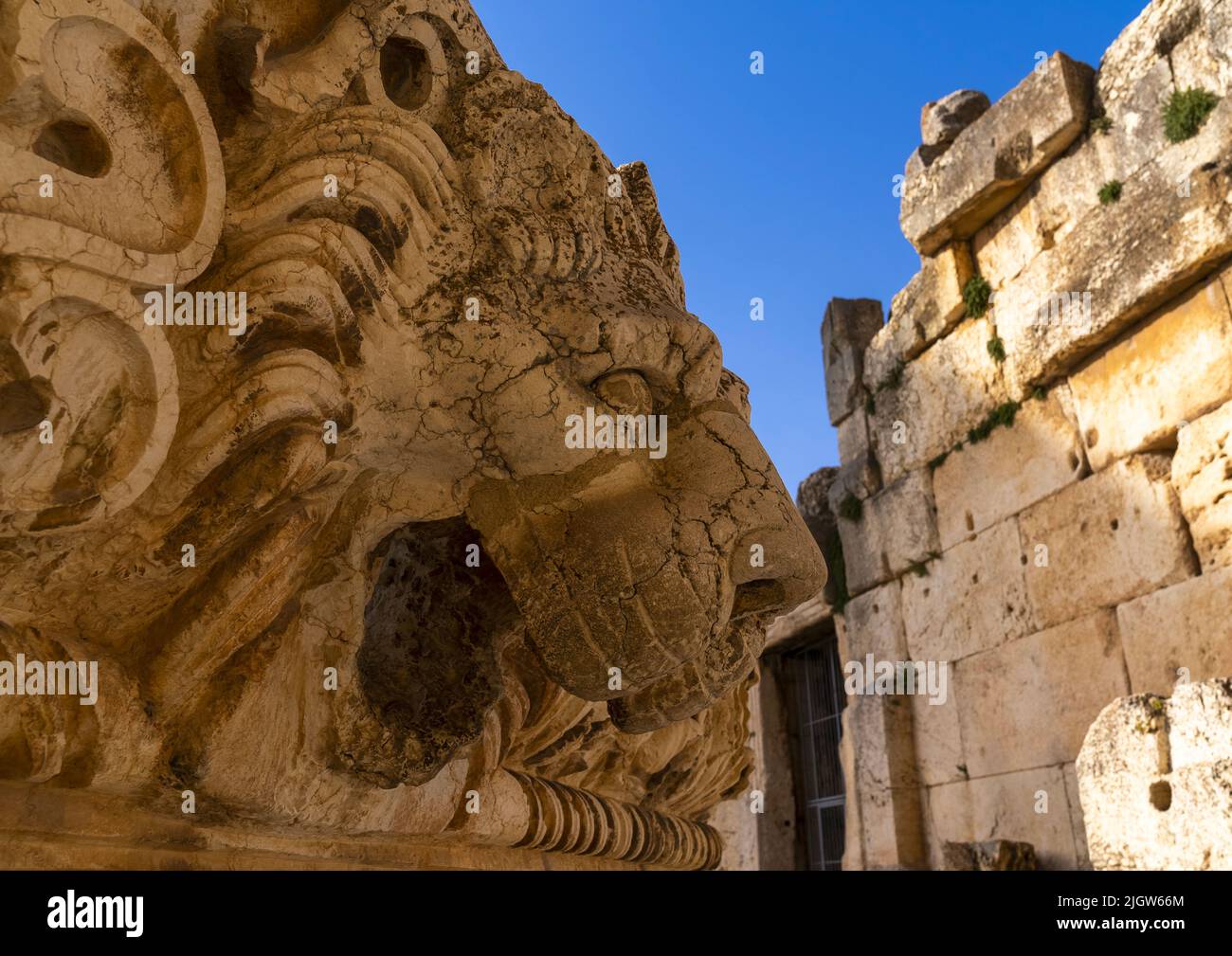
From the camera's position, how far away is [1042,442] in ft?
20.4

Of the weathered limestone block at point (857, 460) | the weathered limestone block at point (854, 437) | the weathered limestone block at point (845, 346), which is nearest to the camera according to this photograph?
the weathered limestone block at point (857, 460)

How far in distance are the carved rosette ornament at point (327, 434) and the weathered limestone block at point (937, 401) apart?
5501 mm

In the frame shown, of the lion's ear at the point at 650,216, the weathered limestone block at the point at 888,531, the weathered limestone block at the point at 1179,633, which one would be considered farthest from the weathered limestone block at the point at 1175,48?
the lion's ear at the point at 650,216

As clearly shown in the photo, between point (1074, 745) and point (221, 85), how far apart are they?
18.9 ft

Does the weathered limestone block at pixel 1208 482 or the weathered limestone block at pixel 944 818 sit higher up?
the weathered limestone block at pixel 1208 482

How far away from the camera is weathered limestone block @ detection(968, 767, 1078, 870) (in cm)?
576

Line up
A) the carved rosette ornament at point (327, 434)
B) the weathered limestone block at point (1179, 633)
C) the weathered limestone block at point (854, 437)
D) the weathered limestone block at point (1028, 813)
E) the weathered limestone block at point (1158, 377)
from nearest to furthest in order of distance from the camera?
the carved rosette ornament at point (327, 434), the weathered limestone block at point (1179, 633), the weathered limestone block at point (1158, 377), the weathered limestone block at point (1028, 813), the weathered limestone block at point (854, 437)

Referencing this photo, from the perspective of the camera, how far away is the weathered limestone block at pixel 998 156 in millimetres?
6129

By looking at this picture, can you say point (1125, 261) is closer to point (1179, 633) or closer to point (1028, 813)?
point (1179, 633)

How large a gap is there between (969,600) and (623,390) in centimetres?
586

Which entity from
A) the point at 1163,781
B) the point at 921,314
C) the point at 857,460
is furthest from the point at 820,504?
the point at 1163,781

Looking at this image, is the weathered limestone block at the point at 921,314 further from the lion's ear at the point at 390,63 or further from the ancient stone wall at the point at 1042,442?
the lion's ear at the point at 390,63

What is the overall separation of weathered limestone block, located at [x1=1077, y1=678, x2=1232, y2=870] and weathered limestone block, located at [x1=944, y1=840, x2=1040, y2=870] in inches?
86.3

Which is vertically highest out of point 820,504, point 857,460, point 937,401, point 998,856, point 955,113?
point 955,113
